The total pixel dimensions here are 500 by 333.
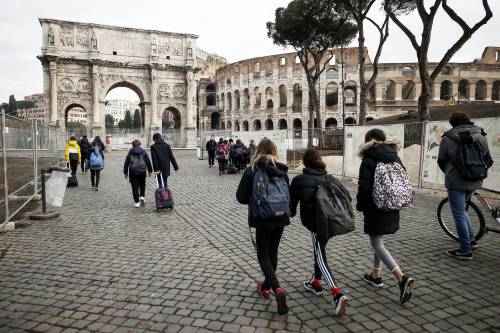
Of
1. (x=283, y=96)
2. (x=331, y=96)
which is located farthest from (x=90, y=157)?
(x=331, y=96)

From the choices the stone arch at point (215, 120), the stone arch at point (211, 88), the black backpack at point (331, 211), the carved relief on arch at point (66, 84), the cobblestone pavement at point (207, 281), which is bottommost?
the cobblestone pavement at point (207, 281)

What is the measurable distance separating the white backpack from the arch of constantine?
36.2 m

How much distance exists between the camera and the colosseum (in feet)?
142

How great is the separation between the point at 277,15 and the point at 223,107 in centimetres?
3098

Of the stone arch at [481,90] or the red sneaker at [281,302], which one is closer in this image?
the red sneaker at [281,302]

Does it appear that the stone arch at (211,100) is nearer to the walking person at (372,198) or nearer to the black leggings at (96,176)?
the black leggings at (96,176)

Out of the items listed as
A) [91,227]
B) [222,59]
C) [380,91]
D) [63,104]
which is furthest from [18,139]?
[222,59]

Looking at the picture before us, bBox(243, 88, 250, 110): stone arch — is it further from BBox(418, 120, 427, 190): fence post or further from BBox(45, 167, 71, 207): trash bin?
BBox(45, 167, 71, 207): trash bin

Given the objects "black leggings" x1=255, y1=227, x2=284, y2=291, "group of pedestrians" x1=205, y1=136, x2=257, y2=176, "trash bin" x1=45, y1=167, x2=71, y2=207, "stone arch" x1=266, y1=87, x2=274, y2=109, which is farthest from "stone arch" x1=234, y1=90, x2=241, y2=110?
"black leggings" x1=255, y1=227, x2=284, y2=291

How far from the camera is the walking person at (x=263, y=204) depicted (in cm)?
341

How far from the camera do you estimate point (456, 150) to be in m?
4.67

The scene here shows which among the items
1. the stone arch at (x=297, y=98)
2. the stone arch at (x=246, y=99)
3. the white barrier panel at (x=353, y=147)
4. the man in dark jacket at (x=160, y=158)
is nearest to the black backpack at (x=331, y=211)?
the man in dark jacket at (x=160, y=158)

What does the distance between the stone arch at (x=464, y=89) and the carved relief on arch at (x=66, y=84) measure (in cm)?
4168

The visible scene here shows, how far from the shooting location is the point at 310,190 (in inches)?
137
